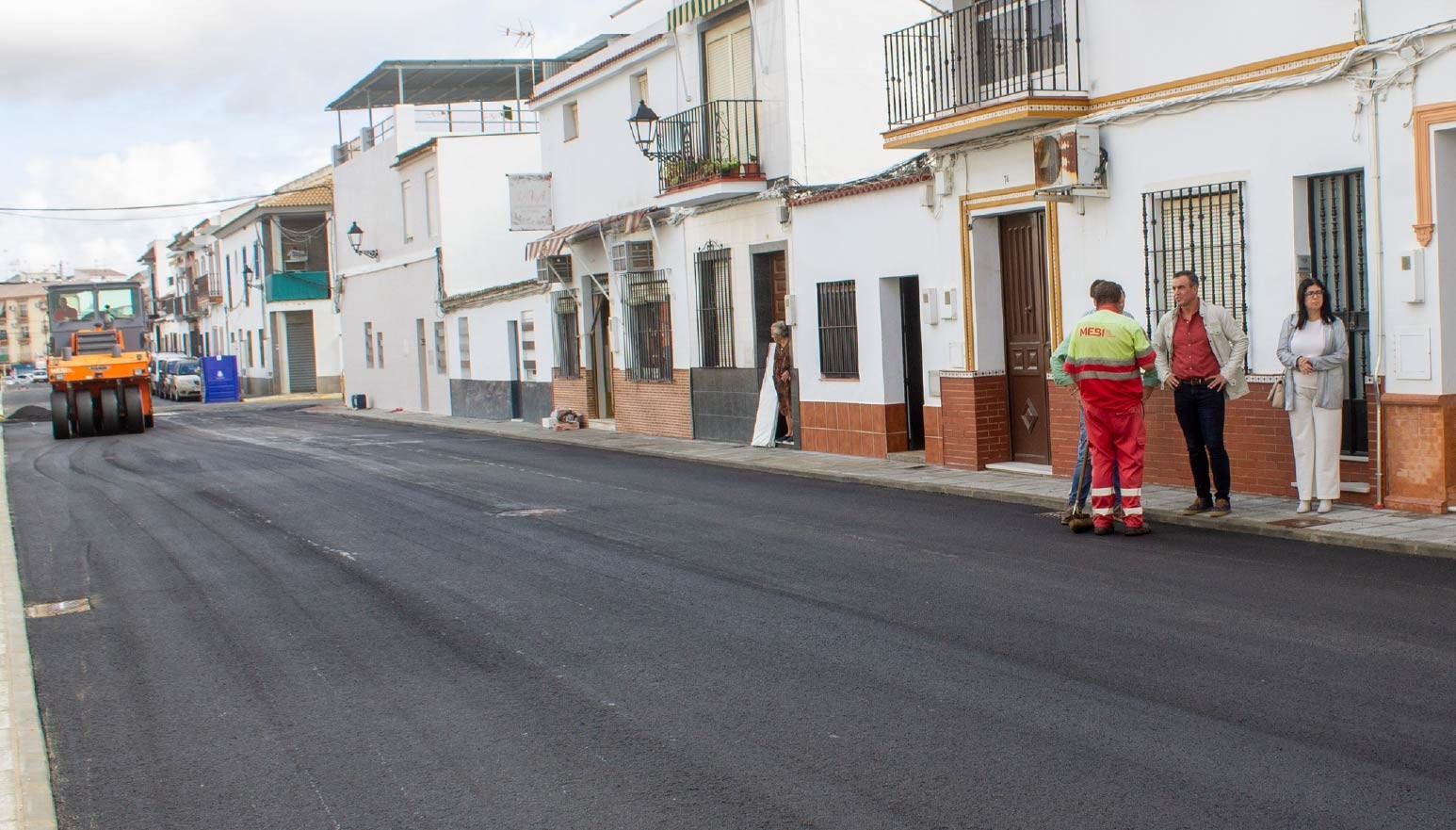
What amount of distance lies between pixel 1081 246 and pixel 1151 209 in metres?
0.91

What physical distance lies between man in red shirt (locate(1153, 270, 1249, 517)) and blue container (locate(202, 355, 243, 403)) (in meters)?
45.6

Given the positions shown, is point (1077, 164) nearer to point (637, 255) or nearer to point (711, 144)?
point (711, 144)

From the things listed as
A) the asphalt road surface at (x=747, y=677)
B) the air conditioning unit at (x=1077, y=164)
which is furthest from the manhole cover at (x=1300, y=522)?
the air conditioning unit at (x=1077, y=164)

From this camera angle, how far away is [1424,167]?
32.8ft

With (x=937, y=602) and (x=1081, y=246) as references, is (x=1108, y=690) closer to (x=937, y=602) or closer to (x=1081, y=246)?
(x=937, y=602)

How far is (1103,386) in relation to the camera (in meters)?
10.3

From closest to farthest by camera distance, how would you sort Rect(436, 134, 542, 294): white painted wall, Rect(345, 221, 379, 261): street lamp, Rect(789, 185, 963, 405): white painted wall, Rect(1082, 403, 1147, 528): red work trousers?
Rect(1082, 403, 1147, 528): red work trousers → Rect(789, 185, 963, 405): white painted wall → Rect(436, 134, 542, 294): white painted wall → Rect(345, 221, 379, 261): street lamp

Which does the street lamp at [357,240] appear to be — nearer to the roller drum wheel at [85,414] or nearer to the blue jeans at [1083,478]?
the roller drum wheel at [85,414]

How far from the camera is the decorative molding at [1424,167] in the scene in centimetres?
995

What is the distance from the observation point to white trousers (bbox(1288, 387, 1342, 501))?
1036cm

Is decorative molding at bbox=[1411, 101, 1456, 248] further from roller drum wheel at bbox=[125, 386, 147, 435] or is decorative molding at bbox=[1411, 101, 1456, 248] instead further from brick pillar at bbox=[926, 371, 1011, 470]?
Answer: roller drum wheel at bbox=[125, 386, 147, 435]

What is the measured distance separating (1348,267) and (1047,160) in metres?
3.32

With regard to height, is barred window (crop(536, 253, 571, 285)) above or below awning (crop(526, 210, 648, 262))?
below

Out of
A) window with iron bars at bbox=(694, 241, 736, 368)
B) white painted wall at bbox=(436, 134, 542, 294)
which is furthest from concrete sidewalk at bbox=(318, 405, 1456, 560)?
white painted wall at bbox=(436, 134, 542, 294)
